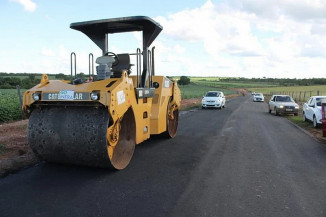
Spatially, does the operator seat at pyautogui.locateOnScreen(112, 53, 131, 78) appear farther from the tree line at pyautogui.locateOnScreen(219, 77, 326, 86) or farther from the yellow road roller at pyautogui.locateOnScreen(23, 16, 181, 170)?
the tree line at pyautogui.locateOnScreen(219, 77, 326, 86)

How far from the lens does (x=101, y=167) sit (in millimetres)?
5719

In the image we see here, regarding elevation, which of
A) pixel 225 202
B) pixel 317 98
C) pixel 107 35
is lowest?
pixel 225 202

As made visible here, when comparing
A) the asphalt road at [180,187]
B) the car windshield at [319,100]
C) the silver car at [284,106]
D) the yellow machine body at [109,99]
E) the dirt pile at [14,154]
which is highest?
the yellow machine body at [109,99]

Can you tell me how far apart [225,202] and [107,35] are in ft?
17.0

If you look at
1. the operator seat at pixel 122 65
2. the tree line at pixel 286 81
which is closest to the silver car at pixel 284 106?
the operator seat at pixel 122 65

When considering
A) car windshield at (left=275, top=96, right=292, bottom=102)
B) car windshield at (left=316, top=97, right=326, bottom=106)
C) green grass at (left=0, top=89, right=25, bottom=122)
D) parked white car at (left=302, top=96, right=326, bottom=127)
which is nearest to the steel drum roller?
green grass at (left=0, top=89, right=25, bottom=122)

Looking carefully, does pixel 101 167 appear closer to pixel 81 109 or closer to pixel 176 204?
pixel 81 109

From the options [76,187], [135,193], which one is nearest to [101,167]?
[76,187]

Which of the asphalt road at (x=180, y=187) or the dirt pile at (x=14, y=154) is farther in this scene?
the dirt pile at (x=14, y=154)

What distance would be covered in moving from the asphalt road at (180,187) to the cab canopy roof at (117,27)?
277 centimetres

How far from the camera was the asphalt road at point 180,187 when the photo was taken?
13.9 feet

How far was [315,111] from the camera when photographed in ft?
45.3

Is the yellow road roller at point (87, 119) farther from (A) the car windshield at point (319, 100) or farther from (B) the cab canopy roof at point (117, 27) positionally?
(A) the car windshield at point (319, 100)

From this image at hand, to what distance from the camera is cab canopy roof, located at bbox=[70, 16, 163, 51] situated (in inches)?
273
